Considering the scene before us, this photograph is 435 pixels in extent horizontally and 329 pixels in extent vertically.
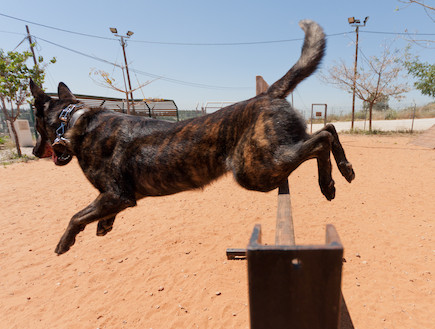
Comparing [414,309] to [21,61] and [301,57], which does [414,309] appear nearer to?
[301,57]

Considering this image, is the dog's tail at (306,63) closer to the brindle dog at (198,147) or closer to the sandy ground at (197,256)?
the brindle dog at (198,147)

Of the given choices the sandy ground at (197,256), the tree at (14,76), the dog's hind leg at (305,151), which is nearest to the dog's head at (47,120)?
the sandy ground at (197,256)

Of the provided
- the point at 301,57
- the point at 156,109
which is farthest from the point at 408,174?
the point at 156,109

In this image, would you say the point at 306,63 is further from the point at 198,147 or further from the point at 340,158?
the point at 198,147

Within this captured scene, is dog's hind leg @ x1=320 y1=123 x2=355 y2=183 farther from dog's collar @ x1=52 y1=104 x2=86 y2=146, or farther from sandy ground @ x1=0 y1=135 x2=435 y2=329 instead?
dog's collar @ x1=52 y1=104 x2=86 y2=146

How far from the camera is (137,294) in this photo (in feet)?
12.1

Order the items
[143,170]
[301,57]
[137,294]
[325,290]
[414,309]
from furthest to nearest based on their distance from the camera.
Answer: [137,294], [414,309], [143,170], [301,57], [325,290]

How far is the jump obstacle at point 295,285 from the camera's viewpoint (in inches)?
32.8

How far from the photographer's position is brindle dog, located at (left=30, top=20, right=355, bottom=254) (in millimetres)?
1844

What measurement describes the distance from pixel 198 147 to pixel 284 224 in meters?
0.84

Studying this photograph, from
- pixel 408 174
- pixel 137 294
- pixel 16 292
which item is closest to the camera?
pixel 137 294

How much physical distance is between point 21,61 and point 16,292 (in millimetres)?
13947

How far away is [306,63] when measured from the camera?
1941 mm

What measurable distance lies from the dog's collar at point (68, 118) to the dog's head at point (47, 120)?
0.12 metres
